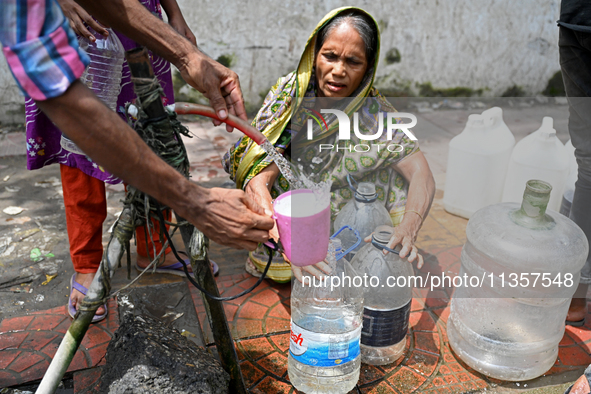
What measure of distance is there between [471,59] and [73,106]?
6.58 m

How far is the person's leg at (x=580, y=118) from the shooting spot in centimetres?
258

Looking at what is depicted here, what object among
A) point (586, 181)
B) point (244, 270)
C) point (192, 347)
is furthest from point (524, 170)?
point (192, 347)

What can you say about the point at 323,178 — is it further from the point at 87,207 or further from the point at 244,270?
the point at 87,207

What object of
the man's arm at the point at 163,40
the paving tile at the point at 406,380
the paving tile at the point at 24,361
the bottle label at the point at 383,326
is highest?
the man's arm at the point at 163,40

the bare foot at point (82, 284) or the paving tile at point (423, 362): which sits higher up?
the bare foot at point (82, 284)

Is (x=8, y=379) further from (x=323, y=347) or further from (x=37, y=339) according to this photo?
(x=323, y=347)

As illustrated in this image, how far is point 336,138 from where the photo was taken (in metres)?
2.89

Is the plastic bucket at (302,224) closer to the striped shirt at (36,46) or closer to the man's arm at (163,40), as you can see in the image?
the man's arm at (163,40)

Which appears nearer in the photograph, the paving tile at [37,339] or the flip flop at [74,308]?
the paving tile at [37,339]

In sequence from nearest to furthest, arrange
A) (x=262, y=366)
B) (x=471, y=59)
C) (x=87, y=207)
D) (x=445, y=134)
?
(x=262, y=366) < (x=87, y=207) < (x=445, y=134) < (x=471, y=59)

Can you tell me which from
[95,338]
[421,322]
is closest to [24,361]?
[95,338]

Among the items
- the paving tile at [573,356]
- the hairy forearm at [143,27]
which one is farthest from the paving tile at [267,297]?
the paving tile at [573,356]

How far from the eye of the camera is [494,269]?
238 centimetres

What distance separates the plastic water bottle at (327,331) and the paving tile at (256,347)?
227mm
